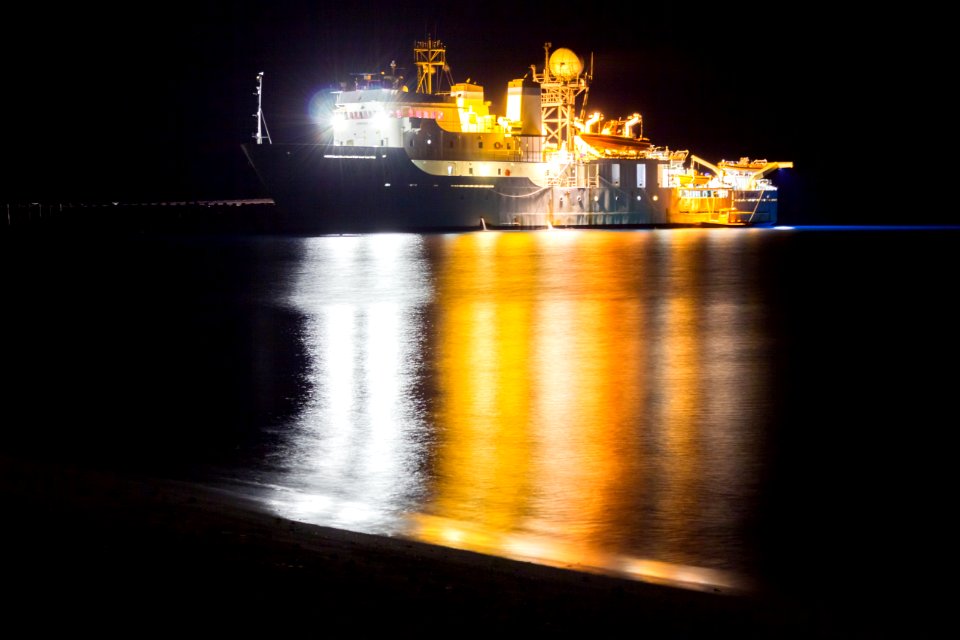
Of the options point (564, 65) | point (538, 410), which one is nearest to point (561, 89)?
point (564, 65)

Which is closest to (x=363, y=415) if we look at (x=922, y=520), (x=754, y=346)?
(x=922, y=520)

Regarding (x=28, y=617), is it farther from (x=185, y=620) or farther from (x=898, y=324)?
(x=898, y=324)

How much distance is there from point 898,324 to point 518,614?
18.4 meters

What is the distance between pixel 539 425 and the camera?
11.0 m

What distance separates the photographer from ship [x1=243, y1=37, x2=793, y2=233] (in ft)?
154

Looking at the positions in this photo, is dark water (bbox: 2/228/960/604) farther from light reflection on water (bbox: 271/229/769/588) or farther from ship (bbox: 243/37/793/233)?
ship (bbox: 243/37/793/233)

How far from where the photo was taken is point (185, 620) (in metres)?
4.00

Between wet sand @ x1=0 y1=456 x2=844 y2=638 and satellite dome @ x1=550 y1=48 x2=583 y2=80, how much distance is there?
56.8 m

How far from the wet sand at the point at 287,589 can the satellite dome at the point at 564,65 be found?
5682cm

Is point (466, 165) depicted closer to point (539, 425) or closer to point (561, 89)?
point (561, 89)

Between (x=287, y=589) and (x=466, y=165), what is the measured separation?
155 ft

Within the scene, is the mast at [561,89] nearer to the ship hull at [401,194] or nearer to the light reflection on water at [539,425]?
the ship hull at [401,194]

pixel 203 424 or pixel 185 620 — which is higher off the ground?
pixel 185 620

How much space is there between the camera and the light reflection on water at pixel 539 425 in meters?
7.12
